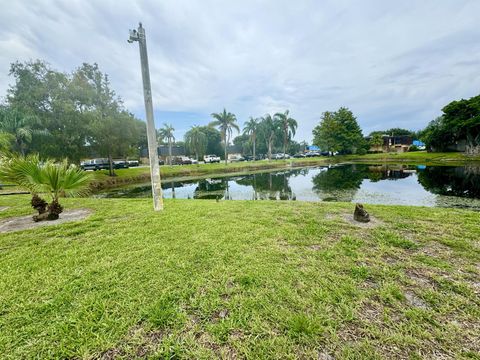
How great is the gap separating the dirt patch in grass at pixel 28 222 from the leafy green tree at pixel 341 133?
172 feet

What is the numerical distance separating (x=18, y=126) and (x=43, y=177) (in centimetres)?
1916

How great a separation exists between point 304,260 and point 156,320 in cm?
201

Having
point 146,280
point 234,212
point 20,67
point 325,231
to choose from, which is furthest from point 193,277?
point 20,67

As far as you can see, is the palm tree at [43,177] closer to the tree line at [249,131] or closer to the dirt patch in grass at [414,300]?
the dirt patch in grass at [414,300]

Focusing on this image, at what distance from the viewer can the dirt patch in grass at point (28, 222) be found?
4.69 meters

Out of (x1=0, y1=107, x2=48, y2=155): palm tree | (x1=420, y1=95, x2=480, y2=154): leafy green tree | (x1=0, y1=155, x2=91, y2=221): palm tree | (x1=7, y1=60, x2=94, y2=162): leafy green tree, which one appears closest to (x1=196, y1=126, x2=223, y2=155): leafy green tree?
(x1=7, y1=60, x2=94, y2=162): leafy green tree

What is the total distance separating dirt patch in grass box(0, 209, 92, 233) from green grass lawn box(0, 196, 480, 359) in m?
0.69

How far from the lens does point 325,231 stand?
162 inches

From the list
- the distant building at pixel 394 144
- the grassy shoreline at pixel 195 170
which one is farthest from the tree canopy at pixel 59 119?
the distant building at pixel 394 144

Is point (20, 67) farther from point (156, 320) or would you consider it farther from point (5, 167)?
point (156, 320)

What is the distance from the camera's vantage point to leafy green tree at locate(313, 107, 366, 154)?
48.8 meters

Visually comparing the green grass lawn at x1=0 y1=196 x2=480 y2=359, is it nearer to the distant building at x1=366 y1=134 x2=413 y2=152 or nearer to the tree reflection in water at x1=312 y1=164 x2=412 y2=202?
the tree reflection in water at x1=312 y1=164 x2=412 y2=202

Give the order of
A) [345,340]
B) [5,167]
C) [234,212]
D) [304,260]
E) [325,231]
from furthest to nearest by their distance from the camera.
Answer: [234,212] < [5,167] < [325,231] < [304,260] < [345,340]

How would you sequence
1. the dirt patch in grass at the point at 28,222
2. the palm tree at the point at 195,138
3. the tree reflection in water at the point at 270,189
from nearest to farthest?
the dirt patch in grass at the point at 28,222
the tree reflection in water at the point at 270,189
the palm tree at the point at 195,138
